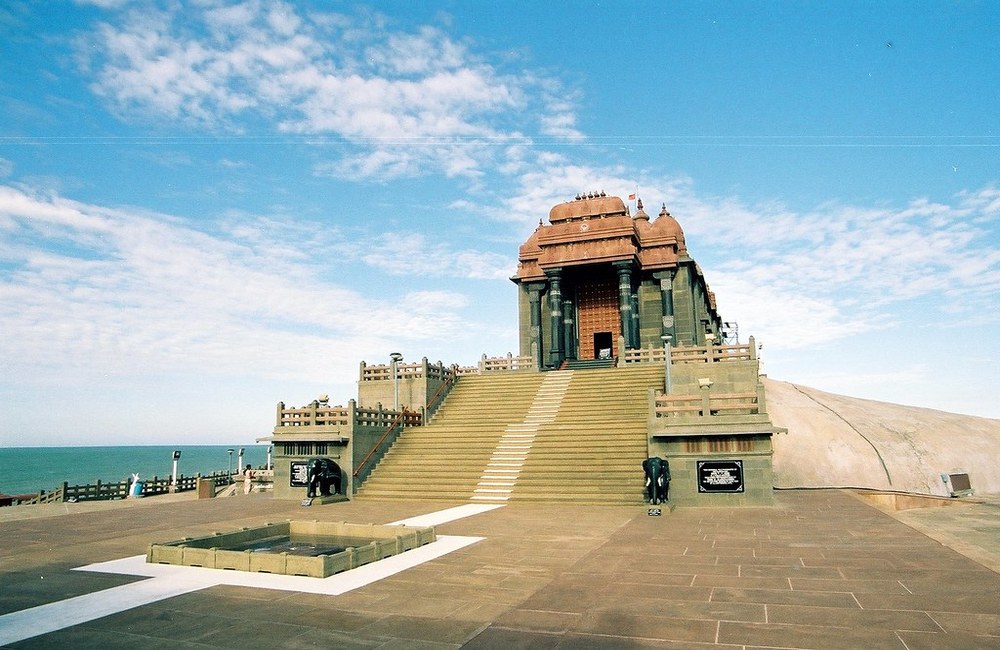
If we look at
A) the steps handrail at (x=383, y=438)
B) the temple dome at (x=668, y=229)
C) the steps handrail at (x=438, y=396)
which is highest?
the temple dome at (x=668, y=229)

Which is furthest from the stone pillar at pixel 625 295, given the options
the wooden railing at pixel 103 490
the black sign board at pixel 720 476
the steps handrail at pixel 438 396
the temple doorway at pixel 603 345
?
the wooden railing at pixel 103 490

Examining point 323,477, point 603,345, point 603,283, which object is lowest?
point 323,477

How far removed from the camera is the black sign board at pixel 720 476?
19047 millimetres

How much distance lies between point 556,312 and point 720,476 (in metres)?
22.0

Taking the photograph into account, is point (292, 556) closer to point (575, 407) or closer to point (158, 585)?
point (158, 585)

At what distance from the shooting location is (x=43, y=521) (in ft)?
60.1

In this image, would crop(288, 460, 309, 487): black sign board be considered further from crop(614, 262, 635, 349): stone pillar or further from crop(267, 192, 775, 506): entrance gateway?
crop(614, 262, 635, 349): stone pillar

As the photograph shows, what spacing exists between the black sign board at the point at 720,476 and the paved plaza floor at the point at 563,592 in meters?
3.71

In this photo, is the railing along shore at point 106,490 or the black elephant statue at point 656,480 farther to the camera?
the railing along shore at point 106,490

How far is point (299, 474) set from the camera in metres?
23.4

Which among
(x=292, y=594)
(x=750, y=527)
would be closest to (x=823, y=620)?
(x=292, y=594)

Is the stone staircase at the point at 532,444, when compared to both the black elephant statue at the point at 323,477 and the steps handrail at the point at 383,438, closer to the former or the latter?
the steps handrail at the point at 383,438

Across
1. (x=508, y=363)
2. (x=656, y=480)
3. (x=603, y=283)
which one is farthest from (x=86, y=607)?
(x=603, y=283)

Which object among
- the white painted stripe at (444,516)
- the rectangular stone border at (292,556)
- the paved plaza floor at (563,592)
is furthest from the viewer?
the white painted stripe at (444,516)
